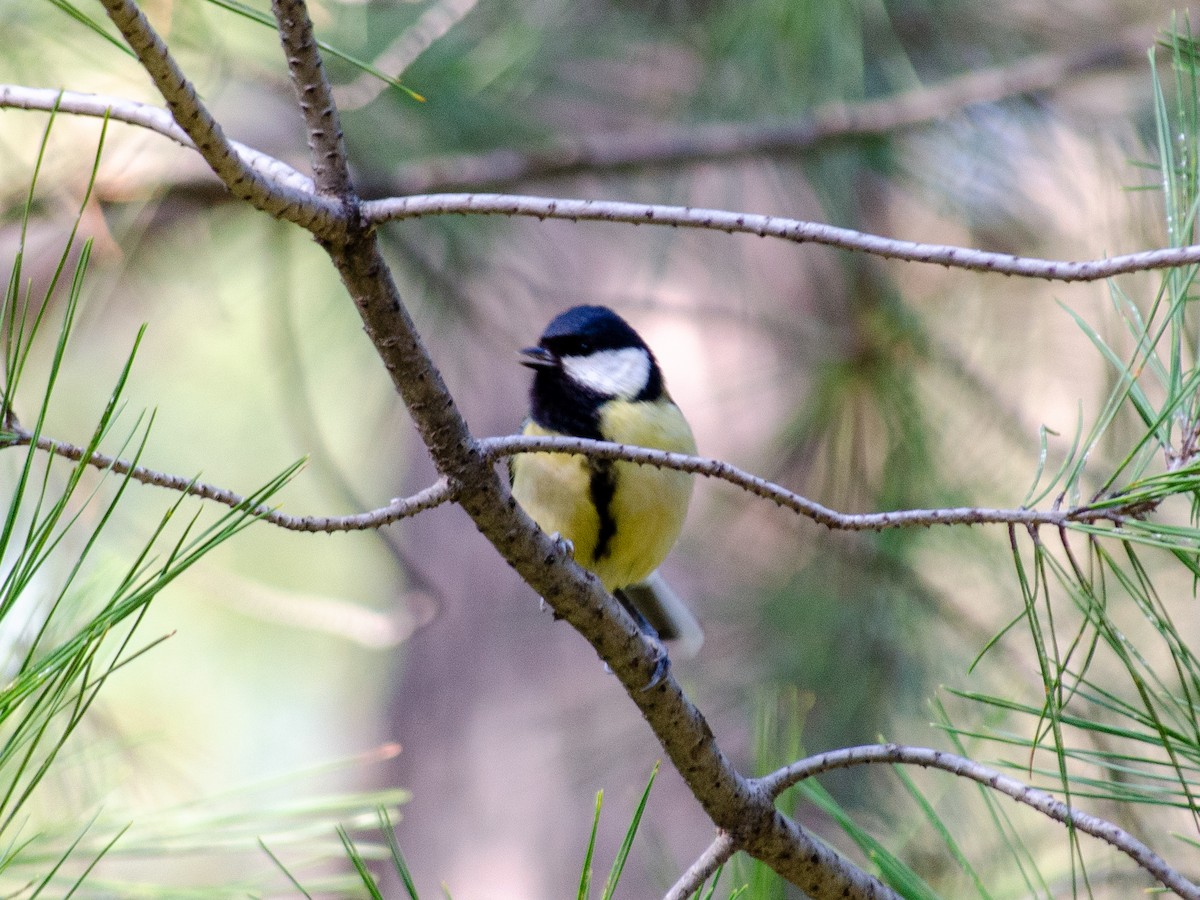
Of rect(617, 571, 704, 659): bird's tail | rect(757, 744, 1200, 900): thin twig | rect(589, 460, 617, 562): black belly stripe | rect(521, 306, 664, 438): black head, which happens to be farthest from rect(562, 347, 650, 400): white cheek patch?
rect(757, 744, 1200, 900): thin twig

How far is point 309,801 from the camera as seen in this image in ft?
3.60

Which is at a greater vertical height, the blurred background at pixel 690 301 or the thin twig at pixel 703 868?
the blurred background at pixel 690 301

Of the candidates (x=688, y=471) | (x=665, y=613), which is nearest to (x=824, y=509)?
(x=688, y=471)

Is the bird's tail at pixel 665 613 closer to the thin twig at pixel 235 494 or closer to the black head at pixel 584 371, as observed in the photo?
the black head at pixel 584 371

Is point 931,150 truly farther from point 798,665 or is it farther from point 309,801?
point 309,801

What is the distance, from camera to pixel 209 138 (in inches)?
24.3

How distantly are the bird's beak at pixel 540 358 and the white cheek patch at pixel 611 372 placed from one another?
0.06ft

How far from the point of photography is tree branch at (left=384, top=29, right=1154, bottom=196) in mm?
1864

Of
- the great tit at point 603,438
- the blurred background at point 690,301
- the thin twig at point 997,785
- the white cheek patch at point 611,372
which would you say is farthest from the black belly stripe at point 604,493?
the thin twig at point 997,785

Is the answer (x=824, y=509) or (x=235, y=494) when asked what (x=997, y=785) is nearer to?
(x=824, y=509)

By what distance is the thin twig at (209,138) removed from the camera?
564 millimetres

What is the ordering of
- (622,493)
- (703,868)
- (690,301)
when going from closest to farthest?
(703,868)
(622,493)
(690,301)

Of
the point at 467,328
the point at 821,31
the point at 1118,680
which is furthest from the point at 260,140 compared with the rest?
the point at 1118,680

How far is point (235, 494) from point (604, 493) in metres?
0.74
